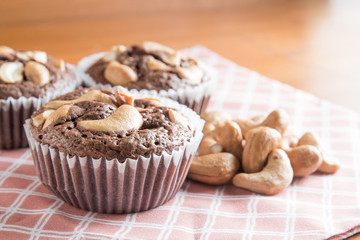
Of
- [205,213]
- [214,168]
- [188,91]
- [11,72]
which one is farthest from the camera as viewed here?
[188,91]

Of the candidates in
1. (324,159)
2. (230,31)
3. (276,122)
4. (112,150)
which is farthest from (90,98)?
(230,31)

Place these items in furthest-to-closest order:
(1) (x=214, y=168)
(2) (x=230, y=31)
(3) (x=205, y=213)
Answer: (2) (x=230, y=31) < (1) (x=214, y=168) < (3) (x=205, y=213)

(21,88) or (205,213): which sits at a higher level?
(21,88)

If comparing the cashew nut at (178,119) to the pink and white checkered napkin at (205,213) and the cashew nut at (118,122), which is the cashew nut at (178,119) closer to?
the cashew nut at (118,122)

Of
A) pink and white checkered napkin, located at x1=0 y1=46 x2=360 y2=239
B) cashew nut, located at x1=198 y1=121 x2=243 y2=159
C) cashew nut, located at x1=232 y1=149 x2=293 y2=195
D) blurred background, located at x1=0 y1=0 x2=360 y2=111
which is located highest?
cashew nut, located at x1=198 y1=121 x2=243 y2=159

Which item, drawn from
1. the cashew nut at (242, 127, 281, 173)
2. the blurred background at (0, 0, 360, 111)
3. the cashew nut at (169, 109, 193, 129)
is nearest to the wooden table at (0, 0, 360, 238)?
the blurred background at (0, 0, 360, 111)

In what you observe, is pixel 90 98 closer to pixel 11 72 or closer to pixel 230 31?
pixel 11 72

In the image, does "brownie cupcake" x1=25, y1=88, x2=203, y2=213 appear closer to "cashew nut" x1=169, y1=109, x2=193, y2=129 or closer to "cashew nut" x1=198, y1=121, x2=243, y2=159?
"cashew nut" x1=169, y1=109, x2=193, y2=129

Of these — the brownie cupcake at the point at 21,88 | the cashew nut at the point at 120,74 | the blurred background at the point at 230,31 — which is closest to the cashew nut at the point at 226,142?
the cashew nut at the point at 120,74
